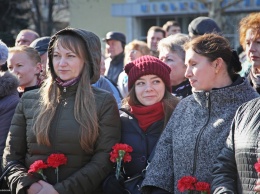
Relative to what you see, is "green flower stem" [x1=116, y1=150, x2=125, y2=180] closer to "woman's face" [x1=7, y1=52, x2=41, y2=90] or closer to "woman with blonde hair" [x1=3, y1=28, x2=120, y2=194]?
"woman with blonde hair" [x1=3, y1=28, x2=120, y2=194]

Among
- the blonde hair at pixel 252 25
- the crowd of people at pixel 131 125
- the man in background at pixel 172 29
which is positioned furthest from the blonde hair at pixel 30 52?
the man in background at pixel 172 29

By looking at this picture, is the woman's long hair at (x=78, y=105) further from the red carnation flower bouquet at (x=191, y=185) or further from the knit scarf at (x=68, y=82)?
the red carnation flower bouquet at (x=191, y=185)

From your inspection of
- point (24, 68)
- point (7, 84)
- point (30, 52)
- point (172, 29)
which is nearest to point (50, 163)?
point (7, 84)

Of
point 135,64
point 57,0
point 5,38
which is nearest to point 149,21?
point 57,0

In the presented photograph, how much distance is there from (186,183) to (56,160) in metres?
1.07

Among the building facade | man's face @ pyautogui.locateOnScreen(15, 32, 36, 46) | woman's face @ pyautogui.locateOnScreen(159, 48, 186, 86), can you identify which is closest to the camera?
woman's face @ pyautogui.locateOnScreen(159, 48, 186, 86)

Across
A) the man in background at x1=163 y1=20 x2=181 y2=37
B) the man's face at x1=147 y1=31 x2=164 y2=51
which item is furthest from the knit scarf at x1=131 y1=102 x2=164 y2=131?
the man in background at x1=163 y1=20 x2=181 y2=37

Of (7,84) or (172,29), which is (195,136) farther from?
(172,29)

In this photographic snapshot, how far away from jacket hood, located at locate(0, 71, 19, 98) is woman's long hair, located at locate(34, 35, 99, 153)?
613 mm

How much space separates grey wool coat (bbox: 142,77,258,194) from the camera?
4.65 meters

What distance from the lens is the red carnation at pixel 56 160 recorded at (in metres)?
4.89

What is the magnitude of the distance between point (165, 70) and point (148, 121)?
532 millimetres

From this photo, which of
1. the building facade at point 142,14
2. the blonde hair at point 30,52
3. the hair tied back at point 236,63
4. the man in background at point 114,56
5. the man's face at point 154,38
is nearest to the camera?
the hair tied back at point 236,63

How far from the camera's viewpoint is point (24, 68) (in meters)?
6.58
